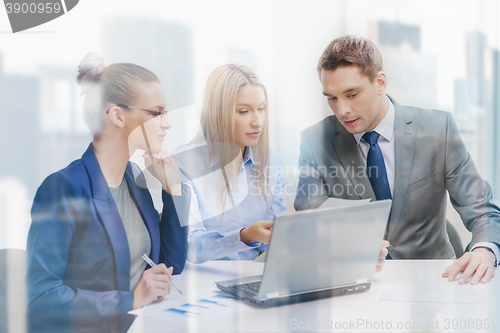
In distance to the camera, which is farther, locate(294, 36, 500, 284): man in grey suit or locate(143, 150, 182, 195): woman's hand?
locate(294, 36, 500, 284): man in grey suit

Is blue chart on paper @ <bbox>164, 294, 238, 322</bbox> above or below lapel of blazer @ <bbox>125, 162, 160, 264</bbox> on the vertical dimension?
below

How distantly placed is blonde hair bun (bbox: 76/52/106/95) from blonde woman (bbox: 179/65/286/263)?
41 cm

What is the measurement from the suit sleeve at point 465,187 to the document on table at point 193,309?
1158 mm

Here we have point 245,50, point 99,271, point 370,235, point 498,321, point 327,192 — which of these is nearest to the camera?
point 498,321

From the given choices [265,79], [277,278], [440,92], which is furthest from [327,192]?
[277,278]

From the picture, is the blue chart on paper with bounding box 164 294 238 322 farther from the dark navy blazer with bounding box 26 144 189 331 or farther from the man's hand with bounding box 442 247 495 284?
the man's hand with bounding box 442 247 495 284

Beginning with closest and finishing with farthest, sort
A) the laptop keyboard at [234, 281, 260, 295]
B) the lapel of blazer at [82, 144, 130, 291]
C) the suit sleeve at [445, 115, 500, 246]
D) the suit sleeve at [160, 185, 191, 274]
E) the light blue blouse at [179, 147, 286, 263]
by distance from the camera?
the laptop keyboard at [234, 281, 260, 295], the lapel of blazer at [82, 144, 130, 291], the suit sleeve at [160, 185, 191, 274], the light blue blouse at [179, 147, 286, 263], the suit sleeve at [445, 115, 500, 246]

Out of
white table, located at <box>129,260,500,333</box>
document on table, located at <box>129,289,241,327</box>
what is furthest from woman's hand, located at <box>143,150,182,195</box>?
white table, located at <box>129,260,500,333</box>

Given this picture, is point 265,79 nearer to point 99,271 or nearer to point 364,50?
point 364,50

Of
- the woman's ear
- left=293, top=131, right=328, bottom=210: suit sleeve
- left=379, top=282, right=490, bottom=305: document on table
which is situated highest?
the woman's ear

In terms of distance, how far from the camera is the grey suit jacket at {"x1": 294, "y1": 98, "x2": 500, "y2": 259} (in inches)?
66.6

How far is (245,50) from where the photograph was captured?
158cm

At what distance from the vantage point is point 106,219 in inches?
55.3

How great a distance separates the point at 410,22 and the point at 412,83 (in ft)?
0.86
